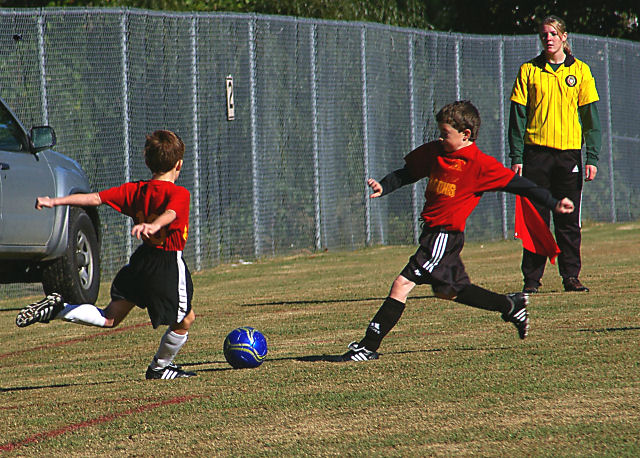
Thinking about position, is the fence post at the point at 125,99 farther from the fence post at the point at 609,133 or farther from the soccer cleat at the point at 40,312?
the fence post at the point at 609,133

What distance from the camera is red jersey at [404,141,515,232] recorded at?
632 centimetres

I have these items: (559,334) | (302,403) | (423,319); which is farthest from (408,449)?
(423,319)

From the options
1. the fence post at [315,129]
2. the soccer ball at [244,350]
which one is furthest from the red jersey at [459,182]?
the fence post at [315,129]

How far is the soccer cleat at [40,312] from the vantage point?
5.87m

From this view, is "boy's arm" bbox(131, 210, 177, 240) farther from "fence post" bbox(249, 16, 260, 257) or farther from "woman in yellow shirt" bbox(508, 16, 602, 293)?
"fence post" bbox(249, 16, 260, 257)

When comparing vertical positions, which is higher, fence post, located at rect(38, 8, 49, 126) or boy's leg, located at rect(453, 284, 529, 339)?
fence post, located at rect(38, 8, 49, 126)

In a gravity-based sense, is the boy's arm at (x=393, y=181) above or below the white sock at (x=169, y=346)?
above

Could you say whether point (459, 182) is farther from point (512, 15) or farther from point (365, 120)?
point (512, 15)

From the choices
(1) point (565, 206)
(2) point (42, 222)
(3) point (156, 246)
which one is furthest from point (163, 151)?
(2) point (42, 222)

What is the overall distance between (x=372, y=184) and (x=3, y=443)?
2701mm

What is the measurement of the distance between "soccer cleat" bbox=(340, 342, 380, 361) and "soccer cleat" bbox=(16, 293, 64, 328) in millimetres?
1731

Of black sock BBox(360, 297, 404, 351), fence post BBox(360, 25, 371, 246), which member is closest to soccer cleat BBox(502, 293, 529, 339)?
black sock BBox(360, 297, 404, 351)

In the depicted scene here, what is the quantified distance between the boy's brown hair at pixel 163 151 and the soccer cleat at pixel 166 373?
3.91ft

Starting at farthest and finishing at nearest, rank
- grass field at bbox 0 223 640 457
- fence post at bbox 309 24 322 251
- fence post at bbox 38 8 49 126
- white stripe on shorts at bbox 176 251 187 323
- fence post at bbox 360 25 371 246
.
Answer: fence post at bbox 360 25 371 246 → fence post at bbox 309 24 322 251 → fence post at bbox 38 8 49 126 → white stripe on shorts at bbox 176 251 187 323 → grass field at bbox 0 223 640 457
